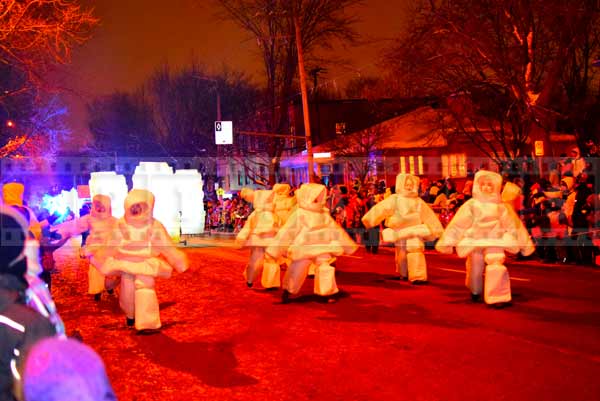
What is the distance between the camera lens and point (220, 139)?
31.1m

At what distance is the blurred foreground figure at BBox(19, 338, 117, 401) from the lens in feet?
9.74

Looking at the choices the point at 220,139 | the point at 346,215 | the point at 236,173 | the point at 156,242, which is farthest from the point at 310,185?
the point at 236,173

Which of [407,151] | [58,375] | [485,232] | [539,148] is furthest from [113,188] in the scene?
[58,375]

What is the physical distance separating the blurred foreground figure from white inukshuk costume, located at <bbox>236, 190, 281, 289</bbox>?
Answer: 9394 millimetres

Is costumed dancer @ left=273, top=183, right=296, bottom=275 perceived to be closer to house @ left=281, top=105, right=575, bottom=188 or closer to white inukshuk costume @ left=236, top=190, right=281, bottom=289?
white inukshuk costume @ left=236, top=190, right=281, bottom=289

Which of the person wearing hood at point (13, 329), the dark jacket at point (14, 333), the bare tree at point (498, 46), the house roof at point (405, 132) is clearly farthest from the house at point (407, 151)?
the dark jacket at point (14, 333)

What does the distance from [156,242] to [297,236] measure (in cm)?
246

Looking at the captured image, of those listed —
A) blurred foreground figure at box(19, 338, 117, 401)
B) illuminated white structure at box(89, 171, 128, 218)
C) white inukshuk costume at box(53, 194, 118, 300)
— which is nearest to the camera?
blurred foreground figure at box(19, 338, 117, 401)

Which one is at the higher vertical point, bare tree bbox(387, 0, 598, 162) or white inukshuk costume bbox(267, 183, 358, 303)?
bare tree bbox(387, 0, 598, 162)

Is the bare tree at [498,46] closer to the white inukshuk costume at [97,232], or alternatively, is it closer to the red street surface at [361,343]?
the red street surface at [361,343]

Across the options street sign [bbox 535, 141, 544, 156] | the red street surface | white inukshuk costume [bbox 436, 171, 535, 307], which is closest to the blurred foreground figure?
the red street surface

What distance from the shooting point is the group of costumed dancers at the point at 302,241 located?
9.42 m

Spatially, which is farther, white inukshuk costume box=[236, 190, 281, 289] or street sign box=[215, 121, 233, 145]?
street sign box=[215, 121, 233, 145]

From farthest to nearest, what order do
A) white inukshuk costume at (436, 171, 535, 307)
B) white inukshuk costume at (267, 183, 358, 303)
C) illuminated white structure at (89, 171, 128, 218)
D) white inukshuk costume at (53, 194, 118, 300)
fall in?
illuminated white structure at (89, 171, 128, 218)
white inukshuk costume at (53, 194, 118, 300)
white inukshuk costume at (267, 183, 358, 303)
white inukshuk costume at (436, 171, 535, 307)
